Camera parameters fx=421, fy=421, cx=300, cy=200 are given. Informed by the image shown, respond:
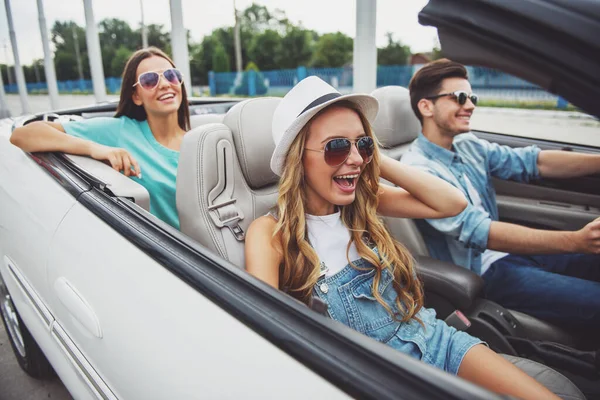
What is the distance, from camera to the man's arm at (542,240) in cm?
182

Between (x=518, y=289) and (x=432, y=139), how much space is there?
36.6 inches

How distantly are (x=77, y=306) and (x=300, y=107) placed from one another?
97 centimetres

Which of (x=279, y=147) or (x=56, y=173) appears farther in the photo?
(x=56, y=173)

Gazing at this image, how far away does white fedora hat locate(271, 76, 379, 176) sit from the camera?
139 cm

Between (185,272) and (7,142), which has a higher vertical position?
(7,142)

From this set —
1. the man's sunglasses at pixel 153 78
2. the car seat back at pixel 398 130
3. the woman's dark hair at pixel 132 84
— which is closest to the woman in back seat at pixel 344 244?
the car seat back at pixel 398 130

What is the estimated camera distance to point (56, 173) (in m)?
1.64

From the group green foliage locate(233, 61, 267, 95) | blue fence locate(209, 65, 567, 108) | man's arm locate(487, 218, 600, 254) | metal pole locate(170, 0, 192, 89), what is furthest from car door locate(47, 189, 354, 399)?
green foliage locate(233, 61, 267, 95)

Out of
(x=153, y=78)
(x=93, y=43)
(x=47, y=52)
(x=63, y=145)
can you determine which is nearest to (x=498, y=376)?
(x=63, y=145)

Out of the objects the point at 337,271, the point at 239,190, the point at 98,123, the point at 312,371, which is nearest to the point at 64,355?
the point at 239,190

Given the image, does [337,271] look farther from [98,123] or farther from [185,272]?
[98,123]

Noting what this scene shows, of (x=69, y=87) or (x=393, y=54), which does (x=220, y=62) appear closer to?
(x=393, y=54)

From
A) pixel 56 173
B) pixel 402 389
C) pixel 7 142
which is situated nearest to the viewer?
pixel 402 389

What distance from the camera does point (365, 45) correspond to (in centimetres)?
480
